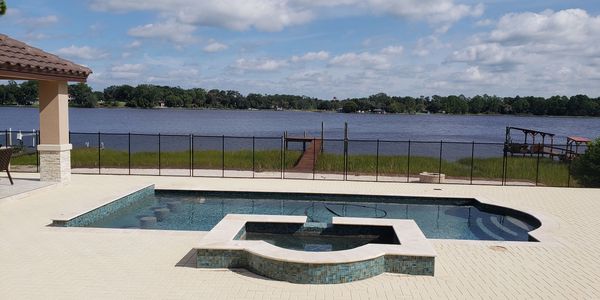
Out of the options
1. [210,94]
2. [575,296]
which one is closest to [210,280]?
[575,296]

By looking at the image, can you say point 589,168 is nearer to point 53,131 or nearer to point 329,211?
point 329,211

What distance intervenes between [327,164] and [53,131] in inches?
510

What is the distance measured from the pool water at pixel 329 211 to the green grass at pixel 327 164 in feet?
24.1

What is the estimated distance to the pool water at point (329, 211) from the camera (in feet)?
39.1

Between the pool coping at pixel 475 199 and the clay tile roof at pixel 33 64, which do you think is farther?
the clay tile roof at pixel 33 64

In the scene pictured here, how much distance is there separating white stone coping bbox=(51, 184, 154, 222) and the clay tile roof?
11.6ft

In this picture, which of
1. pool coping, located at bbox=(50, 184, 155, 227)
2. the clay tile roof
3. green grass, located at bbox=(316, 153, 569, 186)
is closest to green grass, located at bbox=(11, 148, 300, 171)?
green grass, located at bbox=(316, 153, 569, 186)

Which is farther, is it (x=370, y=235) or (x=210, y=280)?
(x=370, y=235)

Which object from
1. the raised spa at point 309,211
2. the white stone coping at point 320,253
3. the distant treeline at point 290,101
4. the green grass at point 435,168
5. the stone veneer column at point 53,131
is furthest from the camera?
the distant treeline at point 290,101

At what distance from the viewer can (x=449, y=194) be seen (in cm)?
1527

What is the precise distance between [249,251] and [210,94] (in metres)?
138

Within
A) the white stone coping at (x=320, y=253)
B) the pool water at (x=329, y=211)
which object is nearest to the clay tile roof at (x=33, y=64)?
the pool water at (x=329, y=211)

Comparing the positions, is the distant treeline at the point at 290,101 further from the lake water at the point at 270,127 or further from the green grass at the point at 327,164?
the green grass at the point at 327,164

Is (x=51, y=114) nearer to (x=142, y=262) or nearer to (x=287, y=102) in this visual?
(x=142, y=262)
